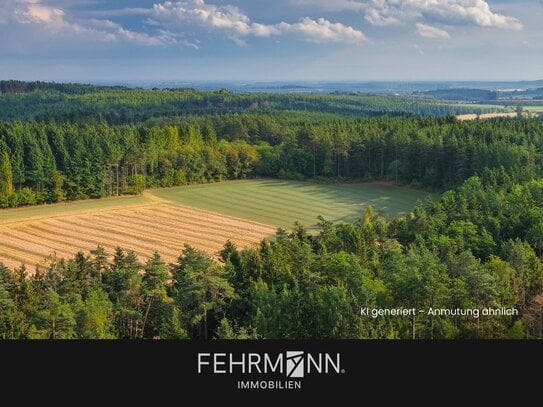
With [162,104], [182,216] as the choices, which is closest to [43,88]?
[162,104]

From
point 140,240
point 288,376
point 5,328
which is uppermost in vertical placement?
point 288,376

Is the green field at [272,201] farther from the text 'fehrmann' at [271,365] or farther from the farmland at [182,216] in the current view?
the text 'fehrmann' at [271,365]

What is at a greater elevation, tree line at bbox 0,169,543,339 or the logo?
the logo

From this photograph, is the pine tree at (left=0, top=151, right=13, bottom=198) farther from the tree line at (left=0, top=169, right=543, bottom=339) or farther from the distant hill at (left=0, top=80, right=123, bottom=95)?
the distant hill at (left=0, top=80, right=123, bottom=95)

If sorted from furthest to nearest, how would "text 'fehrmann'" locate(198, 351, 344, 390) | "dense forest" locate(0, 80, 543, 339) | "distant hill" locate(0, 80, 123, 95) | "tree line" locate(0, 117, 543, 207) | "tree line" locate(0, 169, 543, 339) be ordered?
"distant hill" locate(0, 80, 123, 95), "tree line" locate(0, 117, 543, 207), "dense forest" locate(0, 80, 543, 339), "tree line" locate(0, 169, 543, 339), "text 'fehrmann'" locate(198, 351, 344, 390)

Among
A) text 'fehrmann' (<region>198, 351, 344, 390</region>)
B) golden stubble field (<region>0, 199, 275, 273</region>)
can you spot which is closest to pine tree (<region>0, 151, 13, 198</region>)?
golden stubble field (<region>0, 199, 275, 273</region>)

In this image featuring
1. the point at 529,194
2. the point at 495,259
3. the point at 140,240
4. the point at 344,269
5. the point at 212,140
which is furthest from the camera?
the point at 212,140

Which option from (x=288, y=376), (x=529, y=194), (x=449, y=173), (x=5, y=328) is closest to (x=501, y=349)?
(x=288, y=376)

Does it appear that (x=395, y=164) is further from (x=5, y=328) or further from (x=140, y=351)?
(x=140, y=351)
